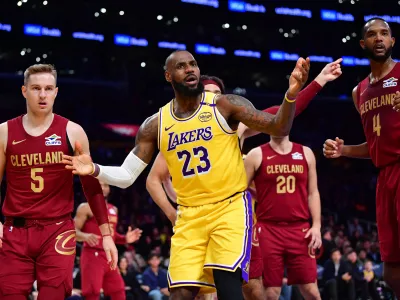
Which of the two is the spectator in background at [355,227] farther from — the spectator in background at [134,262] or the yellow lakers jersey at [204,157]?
the yellow lakers jersey at [204,157]

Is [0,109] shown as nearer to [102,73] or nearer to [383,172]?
[102,73]

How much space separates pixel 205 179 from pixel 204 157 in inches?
6.4

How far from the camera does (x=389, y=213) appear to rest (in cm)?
532

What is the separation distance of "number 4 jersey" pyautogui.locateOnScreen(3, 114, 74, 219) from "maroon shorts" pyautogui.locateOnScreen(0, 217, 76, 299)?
0.11m

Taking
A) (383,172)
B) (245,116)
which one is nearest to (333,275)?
(383,172)

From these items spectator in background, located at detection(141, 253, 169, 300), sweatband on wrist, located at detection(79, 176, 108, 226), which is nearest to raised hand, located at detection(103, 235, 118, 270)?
sweatband on wrist, located at detection(79, 176, 108, 226)

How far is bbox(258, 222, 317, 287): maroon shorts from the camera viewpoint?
7.32 metres

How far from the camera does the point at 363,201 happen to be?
27.2 m

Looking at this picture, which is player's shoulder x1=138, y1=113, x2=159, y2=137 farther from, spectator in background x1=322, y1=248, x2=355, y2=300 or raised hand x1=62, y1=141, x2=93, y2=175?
spectator in background x1=322, y1=248, x2=355, y2=300

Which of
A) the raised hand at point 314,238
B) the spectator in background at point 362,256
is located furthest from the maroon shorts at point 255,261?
the spectator in background at point 362,256

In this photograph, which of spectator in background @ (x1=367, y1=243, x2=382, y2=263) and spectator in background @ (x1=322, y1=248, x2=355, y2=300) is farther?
spectator in background @ (x1=367, y1=243, x2=382, y2=263)

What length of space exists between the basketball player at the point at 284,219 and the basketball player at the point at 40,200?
2651 millimetres

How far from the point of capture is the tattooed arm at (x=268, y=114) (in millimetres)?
4445

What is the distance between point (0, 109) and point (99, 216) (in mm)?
21216
